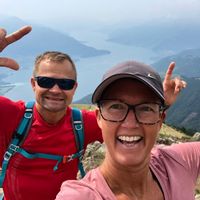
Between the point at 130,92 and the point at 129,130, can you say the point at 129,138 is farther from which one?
the point at 130,92

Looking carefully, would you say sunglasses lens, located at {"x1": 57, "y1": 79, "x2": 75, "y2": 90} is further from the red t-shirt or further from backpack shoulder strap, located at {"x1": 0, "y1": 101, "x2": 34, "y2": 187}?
backpack shoulder strap, located at {"x1": 0, "y1": 101, "x2": 34, "y2": 187}

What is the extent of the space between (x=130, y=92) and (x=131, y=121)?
0.25 m

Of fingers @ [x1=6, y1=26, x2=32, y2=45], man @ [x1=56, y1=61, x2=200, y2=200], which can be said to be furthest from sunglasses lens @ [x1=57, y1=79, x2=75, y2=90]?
man @ [x1=56, y1=61, x2=200, y2=200]

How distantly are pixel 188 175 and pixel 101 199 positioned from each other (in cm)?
110

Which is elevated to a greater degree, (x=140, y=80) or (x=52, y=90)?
(x=140, y=80)

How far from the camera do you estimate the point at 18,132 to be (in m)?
→ 5.37

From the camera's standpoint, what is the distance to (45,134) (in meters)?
5.52

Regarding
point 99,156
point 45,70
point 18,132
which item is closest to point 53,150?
point 18,132

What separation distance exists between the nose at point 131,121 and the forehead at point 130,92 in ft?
0.36

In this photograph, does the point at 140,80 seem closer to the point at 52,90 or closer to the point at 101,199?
the point at 101,199

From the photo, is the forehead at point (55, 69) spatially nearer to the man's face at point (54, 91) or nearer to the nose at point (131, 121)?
the man's face at point (54, 91)

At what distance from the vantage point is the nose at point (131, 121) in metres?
3.07

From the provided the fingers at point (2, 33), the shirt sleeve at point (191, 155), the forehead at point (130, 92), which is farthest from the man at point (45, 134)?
the forehead at point (130, 92)

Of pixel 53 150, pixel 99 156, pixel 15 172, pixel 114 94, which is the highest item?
pixel 114 94
